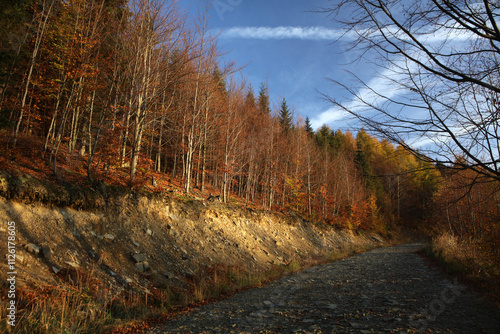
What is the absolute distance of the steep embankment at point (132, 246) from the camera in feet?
16.5

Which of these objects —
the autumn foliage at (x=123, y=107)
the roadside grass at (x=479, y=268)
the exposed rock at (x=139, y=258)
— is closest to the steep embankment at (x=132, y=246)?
the exposed rock at (x=139, y=258)

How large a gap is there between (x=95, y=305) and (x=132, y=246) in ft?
9.95

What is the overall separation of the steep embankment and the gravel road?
4.64ft

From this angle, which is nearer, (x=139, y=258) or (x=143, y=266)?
(x=143, y=266)

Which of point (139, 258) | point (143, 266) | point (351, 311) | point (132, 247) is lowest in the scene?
point (351, 311)

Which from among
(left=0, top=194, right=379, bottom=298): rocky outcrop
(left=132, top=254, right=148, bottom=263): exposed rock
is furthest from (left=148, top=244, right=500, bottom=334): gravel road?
(left=132, top=254, right=148, bottom=263): exposed rock

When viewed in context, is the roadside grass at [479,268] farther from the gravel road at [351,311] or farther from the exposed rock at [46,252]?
the exposed rock at [46,252]

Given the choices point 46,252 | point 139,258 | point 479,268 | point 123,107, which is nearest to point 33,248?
point 46,252

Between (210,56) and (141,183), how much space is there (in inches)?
357

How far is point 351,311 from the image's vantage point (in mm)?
4758

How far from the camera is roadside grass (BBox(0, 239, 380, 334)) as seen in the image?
3.54 metres

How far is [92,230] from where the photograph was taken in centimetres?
688

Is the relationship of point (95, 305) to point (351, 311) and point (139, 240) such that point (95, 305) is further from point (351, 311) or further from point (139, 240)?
point (351, 311)

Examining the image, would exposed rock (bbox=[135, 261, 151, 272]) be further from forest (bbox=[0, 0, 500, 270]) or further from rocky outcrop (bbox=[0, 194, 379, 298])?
forest (bbox=[0, 0, 500, 270])
